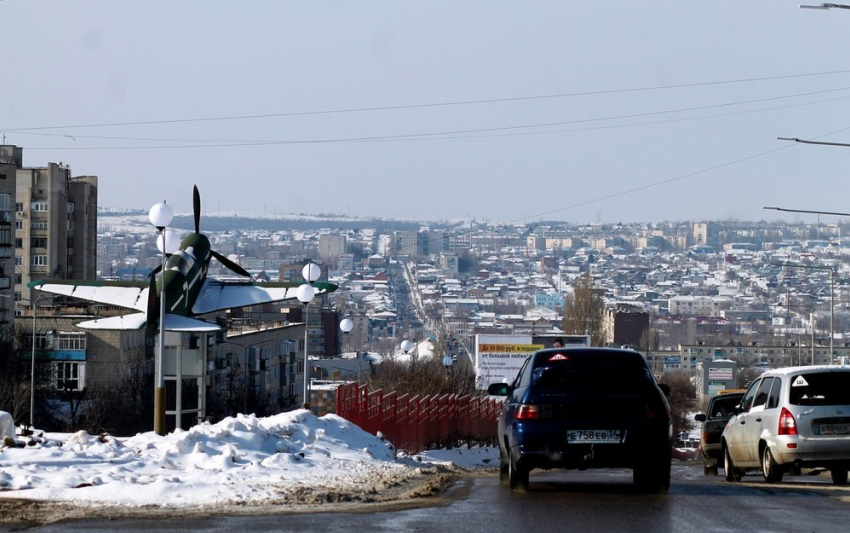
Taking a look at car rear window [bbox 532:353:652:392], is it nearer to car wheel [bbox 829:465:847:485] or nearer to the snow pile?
car wheel [bbox 829:465:847:485]

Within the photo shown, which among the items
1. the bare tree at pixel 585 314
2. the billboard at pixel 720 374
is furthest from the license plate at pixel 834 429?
the bare tree at pixel 585 314

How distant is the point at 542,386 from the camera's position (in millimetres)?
14594

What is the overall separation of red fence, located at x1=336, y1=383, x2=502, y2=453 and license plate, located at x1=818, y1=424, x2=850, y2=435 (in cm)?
1003

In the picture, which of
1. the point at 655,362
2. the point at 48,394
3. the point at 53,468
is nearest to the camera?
the point at 53,468

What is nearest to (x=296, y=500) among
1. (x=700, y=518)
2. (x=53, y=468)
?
(x=53, y=468)

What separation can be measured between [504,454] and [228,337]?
77114mm

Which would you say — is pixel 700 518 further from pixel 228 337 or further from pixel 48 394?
pixel 228 337

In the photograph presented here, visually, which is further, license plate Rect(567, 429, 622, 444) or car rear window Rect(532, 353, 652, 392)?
car rear window Rect(532, 353, 652, 392)

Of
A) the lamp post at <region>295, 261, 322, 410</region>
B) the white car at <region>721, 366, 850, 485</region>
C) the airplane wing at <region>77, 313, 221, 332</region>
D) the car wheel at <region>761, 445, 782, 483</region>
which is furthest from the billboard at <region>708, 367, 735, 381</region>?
the white car at <region>721, 366, 850, 485</region>

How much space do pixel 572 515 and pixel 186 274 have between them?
43.4 metres

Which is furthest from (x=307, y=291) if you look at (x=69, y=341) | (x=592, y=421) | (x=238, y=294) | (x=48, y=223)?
(x=48, y=223)

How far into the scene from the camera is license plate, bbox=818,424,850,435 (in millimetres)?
16188

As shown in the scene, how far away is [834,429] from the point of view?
53.3 ft

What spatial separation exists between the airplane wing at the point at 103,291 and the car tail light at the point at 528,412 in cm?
4166
